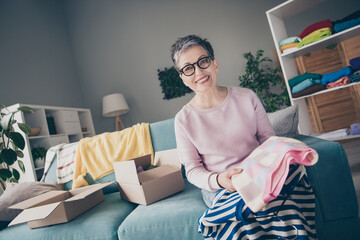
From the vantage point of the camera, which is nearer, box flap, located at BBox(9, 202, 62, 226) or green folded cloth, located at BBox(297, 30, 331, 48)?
box flap, located at BBox(9, 202, 62, 226)

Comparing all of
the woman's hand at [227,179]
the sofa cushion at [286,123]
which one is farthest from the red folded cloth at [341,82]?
the woman's hand at [227,179]

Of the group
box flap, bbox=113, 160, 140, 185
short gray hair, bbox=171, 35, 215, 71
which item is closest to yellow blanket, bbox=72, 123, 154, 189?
box flap, bbox=113, 160, 140, 185

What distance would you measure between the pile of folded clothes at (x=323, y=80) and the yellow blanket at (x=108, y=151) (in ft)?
4.95

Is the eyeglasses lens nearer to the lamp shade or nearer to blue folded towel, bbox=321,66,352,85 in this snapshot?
blue folded towel, bbox=321,66,352,85

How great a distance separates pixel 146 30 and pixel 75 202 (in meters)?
3.71

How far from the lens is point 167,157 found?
66.6 inches

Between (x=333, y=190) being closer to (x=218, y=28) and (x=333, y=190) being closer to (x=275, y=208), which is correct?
(x=275, y=208)

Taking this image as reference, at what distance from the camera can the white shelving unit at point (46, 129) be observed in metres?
2.69

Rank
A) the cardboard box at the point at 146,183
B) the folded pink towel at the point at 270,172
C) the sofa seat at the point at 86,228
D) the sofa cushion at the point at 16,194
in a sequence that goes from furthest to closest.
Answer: the sofa cushion at the point at 16,194, the cardboard box at the point at 146,183, the sofa seat at the point at 86,228, the folded pink towel at the point at 270,172

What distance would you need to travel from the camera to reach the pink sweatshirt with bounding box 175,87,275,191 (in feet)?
3.61

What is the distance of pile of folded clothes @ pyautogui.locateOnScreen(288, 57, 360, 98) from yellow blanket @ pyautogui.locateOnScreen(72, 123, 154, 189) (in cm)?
151

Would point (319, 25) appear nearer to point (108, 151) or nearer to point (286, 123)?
point (286, 123)

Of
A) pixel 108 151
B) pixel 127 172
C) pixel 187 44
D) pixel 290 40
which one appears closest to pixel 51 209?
pixel 127 172

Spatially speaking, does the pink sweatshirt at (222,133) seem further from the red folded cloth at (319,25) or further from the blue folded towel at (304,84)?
the red folded cloth at (319,25)
